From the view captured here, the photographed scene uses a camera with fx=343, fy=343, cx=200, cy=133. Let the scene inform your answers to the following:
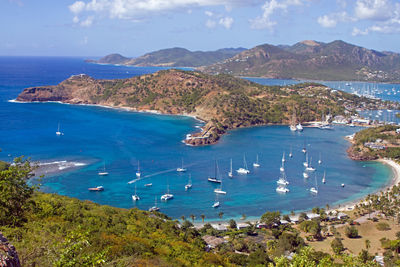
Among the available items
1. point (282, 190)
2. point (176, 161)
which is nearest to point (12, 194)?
point (282, 190)

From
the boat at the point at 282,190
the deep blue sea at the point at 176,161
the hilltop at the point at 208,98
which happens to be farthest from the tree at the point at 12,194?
the hilltop at the point at 208,98

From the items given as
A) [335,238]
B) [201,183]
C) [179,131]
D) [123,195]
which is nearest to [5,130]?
[179,131]

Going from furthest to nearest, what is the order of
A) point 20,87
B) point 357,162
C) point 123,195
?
point 20,87
point 357,162
point 123,195

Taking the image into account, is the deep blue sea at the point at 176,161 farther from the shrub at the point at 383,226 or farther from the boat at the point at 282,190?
the shrub at the point at 383,226

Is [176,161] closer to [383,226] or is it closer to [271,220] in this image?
[271,220]

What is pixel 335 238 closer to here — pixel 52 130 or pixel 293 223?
pixel 293 223

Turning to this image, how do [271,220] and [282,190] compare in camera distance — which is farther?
[282,190]
